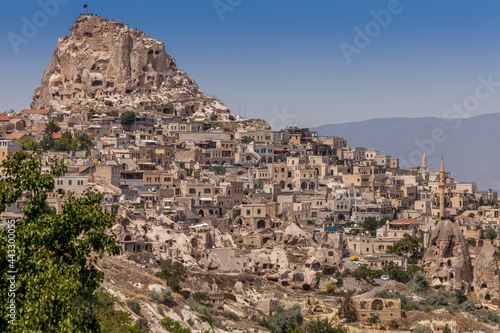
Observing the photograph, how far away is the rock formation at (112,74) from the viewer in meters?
127

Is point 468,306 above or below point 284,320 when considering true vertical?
below

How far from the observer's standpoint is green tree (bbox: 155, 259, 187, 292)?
5269 cm

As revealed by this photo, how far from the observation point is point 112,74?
5133 inches

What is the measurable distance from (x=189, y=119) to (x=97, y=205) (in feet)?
320

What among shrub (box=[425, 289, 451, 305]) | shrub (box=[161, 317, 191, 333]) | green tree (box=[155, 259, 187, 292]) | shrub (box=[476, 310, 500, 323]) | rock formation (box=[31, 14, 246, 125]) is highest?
rock formation (box=[31, 14, 246, 125])

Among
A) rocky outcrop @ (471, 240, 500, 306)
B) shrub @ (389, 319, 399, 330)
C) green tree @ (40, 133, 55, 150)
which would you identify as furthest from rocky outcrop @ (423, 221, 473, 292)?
green tree @ (40, 133, 55, 150)

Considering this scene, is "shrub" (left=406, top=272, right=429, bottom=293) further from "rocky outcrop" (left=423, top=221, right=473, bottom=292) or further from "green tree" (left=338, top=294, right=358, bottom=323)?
"green tree" (left=338, top=294, right=358, bottom=323)

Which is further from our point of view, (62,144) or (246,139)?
(246,139)

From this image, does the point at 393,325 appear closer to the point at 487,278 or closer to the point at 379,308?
the point at 379,308

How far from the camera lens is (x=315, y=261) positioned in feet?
218

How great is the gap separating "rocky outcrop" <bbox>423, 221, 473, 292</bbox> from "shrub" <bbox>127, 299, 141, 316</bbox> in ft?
113

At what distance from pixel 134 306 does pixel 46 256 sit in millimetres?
25856

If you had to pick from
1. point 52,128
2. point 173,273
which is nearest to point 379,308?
point 173,273

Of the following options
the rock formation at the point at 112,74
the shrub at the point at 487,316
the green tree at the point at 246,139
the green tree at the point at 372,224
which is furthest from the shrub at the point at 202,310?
the rock formation at the point at 112,74
